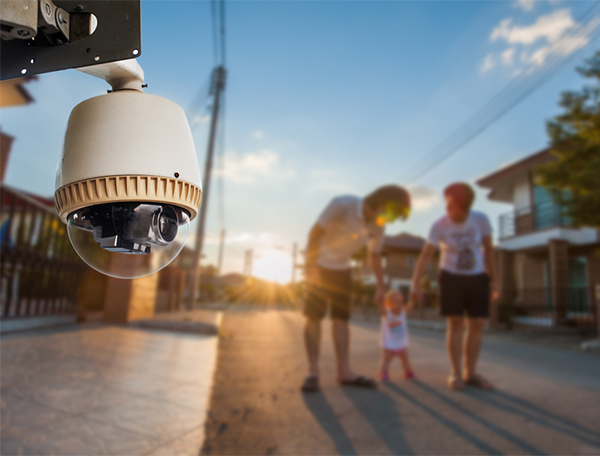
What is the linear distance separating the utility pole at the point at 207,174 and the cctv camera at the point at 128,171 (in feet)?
43.4

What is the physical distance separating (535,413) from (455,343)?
899mm

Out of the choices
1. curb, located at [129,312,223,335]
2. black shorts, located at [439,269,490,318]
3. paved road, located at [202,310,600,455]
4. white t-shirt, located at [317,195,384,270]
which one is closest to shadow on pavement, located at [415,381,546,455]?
paved road, located at [202,310,600,455]

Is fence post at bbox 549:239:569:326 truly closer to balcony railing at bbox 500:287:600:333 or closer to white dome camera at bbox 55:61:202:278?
balcony railing at bbox 500:287:600:333

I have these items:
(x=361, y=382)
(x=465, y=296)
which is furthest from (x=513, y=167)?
(x=361, y=382)

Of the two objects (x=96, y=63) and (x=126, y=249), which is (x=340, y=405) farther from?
(x=96, y=63)

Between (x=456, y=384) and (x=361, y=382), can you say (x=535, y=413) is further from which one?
(x=361, y=382)

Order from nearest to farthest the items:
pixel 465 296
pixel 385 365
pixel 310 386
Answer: pixel 310 386
pixel 465 296
pixel 385 365

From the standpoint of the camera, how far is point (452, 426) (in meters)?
2.08

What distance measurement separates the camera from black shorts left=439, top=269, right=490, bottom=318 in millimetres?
3248

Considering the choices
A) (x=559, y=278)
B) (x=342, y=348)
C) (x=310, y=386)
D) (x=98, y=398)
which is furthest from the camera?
(x=559, y=278)

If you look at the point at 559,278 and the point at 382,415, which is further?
the point at 559,278

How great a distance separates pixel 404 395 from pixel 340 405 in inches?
20.8

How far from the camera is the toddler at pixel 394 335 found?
345 centimetres

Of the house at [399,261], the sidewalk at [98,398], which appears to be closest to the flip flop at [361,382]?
the sidewalk at [98,398]
